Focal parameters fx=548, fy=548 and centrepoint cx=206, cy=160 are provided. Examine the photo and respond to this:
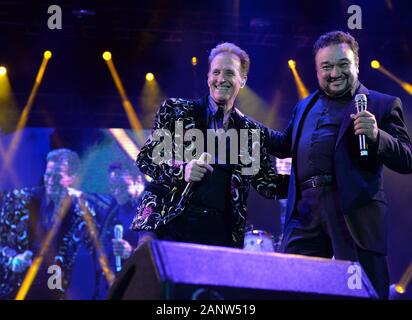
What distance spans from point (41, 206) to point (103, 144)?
998mm

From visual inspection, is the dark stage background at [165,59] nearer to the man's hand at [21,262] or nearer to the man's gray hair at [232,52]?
the man's hand at [21,262]

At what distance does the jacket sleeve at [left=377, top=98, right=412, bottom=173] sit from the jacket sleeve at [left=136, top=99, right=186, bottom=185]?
809mm

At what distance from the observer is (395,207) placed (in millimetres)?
6633

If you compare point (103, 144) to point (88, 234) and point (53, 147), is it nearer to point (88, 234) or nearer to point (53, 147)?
point (53, 147)

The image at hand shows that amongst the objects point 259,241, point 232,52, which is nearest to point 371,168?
point 232,52

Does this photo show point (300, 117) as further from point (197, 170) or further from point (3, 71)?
point (3, 71)

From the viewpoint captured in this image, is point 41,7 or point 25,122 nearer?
point 41,7

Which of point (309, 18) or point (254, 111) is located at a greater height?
point (309, 18)

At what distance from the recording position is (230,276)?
4.44ft

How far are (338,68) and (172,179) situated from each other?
859 mm

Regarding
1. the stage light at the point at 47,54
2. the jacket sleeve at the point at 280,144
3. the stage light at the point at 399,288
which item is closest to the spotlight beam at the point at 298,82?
the stage light at the point at 399,288

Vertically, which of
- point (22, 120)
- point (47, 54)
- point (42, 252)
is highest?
point (47, 54)

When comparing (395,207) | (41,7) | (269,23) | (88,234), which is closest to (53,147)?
(88,234)

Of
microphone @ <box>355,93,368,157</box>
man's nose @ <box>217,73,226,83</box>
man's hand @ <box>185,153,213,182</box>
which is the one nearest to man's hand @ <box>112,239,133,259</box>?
man's nose @ <box>217,73,226,83</box>
